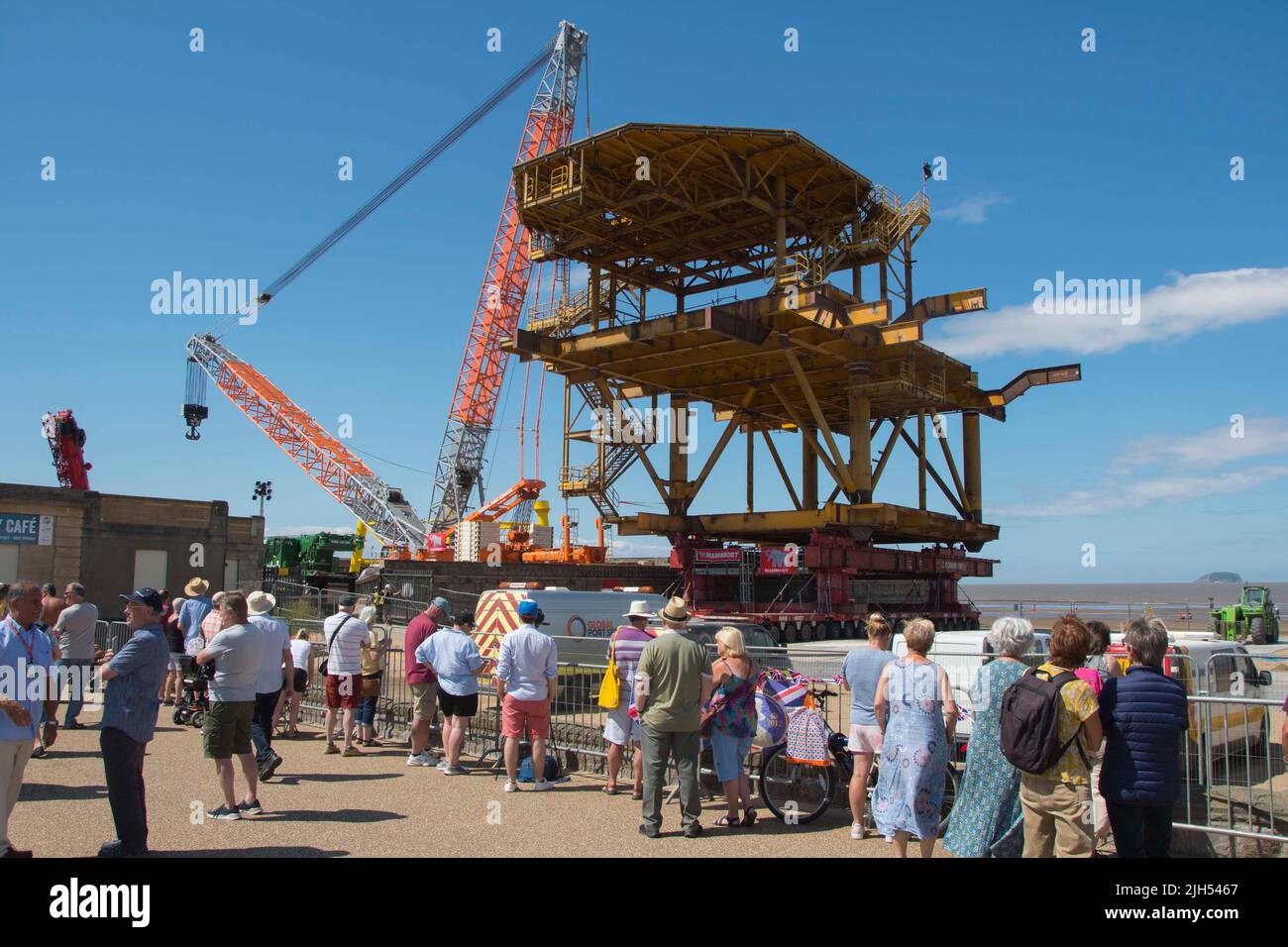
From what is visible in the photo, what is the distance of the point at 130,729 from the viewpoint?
610 cm

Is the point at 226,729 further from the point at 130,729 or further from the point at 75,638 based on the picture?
the point at 75,638

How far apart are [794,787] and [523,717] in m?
2.64

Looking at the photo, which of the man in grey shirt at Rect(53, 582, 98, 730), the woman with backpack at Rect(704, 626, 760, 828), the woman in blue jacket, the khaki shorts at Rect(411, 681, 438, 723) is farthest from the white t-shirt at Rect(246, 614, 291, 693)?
the woman in blue jacket

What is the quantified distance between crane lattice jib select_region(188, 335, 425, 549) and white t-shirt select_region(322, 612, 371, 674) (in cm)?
5878

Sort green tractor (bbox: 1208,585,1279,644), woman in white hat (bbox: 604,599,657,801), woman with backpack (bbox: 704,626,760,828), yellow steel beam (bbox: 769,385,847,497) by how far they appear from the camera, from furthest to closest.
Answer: yellow steel beam (bbox: 769,385,847,497)
green tractor (bbox: 1208,585,1279,644)
woman in white hat (bbox: 604,599,657,801)
woman with backpack (bbox: 704,626,760,828)

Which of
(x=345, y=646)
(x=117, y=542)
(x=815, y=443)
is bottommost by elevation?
(x=345, y=646)

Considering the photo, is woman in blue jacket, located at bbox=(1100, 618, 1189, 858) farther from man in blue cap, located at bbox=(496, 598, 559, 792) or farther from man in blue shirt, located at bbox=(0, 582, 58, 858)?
man in blue shirt, located at bbox=(0, 582, 58, 858)

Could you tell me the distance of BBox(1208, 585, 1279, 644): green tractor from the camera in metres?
30.4

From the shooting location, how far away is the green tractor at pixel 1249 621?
99.8 ft

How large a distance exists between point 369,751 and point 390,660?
2.28m

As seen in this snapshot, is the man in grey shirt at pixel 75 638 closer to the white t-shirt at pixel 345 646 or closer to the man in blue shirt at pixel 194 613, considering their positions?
the man in blue shirt at pixel 194 613

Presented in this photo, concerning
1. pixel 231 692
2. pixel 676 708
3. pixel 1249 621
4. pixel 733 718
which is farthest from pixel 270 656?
pixel 1249 621

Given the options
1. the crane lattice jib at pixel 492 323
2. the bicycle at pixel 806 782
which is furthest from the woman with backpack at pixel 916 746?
the crane lattice jib at pixel 492 323
